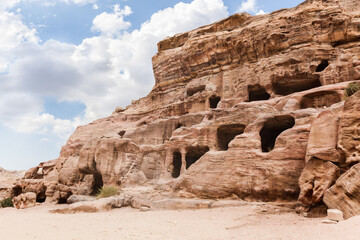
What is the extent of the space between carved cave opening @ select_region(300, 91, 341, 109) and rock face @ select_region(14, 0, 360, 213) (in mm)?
60

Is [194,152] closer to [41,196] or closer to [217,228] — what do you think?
[217,228]

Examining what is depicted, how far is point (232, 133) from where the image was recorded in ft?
52.6

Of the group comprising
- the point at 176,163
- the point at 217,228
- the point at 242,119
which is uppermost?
the point at 242,119

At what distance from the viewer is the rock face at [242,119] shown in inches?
400

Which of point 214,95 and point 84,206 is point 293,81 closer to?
point 214,95

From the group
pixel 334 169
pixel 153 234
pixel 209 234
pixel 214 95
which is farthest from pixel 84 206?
pixel 214 95

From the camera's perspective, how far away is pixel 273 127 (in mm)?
13828

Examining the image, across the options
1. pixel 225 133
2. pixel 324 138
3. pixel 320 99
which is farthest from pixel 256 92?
pixel 324 138

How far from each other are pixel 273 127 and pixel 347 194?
738cm

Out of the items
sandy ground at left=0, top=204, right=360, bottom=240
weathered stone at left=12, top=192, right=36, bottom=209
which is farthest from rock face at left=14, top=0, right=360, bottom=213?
weathered stone at left=12, top=192, right=36, bottom=209

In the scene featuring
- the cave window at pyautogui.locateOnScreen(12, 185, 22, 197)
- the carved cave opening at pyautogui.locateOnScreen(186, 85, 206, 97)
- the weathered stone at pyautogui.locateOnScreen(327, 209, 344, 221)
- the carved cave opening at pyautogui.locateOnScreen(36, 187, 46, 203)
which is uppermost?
the carved cave opening at pyautogui.locateOnScreen(186, 85, 206, 97)

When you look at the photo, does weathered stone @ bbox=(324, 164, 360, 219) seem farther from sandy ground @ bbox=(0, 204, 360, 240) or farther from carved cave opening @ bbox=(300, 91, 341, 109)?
carved cave opening @ bbox=(300, 91, 341, 109)

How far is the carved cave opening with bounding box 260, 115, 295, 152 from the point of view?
12337 mm

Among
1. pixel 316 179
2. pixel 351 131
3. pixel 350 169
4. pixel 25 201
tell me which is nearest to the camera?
pixel 350 169
